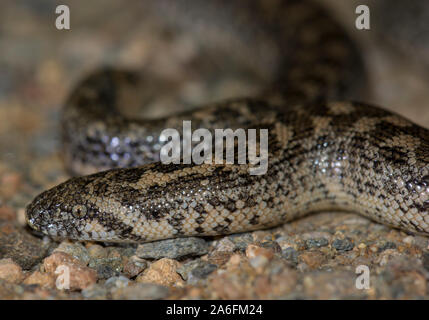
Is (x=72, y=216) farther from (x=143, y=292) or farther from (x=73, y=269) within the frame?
(x=143, y=292)

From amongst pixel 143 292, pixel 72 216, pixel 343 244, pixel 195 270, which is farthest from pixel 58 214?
pixel 343 244

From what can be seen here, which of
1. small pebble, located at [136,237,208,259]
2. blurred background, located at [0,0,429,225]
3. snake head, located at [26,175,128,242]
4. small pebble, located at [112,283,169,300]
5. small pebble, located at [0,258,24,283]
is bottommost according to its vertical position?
small pebble, located at [112,283,169,300]

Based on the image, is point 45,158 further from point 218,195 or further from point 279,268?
point 279,268

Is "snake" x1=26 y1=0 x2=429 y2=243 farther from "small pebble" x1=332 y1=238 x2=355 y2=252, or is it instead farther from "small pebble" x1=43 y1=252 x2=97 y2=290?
"small pebble" x1=332 y1=238 x2=355 y2=252

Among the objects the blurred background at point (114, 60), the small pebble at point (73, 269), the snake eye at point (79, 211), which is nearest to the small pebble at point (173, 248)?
the small pebble at point (73, 269)

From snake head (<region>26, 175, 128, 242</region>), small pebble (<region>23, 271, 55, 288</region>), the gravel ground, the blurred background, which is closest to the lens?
the gravel ground

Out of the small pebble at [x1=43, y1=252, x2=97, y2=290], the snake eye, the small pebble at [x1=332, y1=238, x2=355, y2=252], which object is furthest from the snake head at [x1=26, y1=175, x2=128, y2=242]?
the small pebble at [x1=332, y1=238, x2=355, y2=252]
